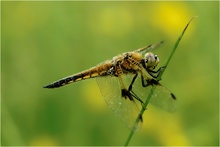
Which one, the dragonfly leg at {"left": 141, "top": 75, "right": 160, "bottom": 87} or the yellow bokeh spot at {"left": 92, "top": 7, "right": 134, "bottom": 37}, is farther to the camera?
the yellow bokeh spot at {"left": 92, "top": 7, "right": 134, "bottom": 37}

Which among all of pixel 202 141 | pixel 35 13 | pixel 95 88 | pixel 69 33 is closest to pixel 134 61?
pixel 202 141

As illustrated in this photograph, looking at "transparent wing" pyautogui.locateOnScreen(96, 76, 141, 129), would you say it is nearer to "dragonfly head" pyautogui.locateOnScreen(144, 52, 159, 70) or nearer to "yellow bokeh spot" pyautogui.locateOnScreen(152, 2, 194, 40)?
"dragonfly head" pyautogui.locateOnScreen(144, 52, 159, 70)

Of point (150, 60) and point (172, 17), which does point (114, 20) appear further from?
point (150, 60)

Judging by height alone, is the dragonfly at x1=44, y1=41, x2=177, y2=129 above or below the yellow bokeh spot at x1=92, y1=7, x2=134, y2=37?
above

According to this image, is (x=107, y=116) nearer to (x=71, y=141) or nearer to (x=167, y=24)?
(x=71, y=141)

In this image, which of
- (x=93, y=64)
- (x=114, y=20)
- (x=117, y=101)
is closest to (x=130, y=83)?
(x=117, y=101)

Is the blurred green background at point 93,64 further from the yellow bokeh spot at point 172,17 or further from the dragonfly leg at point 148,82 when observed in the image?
the dragonfly leg at point 148,82

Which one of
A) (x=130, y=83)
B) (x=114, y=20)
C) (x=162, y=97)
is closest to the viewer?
(x=162, y=97)

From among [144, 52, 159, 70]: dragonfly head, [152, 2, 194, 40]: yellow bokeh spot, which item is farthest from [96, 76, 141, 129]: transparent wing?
[152, 2, 194, 40]: yellow bokeh spot
